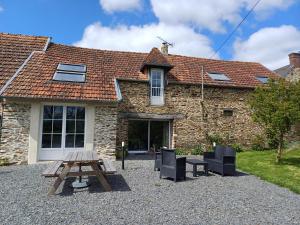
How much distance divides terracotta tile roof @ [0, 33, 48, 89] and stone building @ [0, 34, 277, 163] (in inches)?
1.7

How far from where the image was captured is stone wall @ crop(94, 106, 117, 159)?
10531 millimetres

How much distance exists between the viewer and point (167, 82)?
530 inches

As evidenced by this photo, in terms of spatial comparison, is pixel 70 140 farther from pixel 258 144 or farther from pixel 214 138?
pixel 258 144

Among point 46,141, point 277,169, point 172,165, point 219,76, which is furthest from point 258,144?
point 46,141

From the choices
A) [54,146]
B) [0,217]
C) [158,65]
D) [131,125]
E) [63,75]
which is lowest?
[0,217]

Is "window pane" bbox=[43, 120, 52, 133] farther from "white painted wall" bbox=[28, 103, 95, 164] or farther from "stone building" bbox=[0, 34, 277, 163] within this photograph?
"white painted wall" bbox=[28, 103, 95, 164]

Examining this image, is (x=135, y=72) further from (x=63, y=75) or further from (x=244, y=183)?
(x=244, y=183)

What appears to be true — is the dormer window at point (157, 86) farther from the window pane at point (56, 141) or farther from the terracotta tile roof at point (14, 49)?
the terracotta tile roof at point (14, 49)

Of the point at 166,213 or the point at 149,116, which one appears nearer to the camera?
the point at 166,213

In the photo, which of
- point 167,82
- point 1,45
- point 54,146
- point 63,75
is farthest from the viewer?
point 167,82

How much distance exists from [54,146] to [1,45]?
21.2ft

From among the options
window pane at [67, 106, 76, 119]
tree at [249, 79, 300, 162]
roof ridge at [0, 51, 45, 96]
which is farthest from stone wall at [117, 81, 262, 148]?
roof ridge at [0, 51, 45, 96]

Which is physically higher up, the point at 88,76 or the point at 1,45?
the point at 1,45

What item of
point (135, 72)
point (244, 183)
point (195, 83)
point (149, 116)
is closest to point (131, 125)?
point (149, 116)
